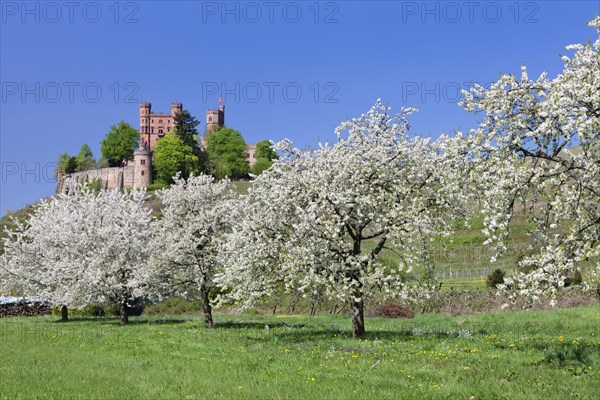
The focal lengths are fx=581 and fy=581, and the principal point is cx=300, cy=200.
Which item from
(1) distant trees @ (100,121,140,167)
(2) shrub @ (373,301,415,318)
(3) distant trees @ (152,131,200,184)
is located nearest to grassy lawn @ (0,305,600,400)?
(2) shrub @ (373,301,415,318)

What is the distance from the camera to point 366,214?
22359 mm

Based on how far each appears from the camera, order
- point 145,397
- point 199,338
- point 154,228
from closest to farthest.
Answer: point 145,397 → point 199,338 → point 154,228

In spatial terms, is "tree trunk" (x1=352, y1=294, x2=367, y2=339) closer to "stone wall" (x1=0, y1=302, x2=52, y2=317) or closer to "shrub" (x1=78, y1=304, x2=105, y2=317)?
"shrub" (x1=78, y1=304, x2=105, y2=317)

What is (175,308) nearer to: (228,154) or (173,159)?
(173,159)

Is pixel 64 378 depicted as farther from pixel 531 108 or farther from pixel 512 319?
pixel 512 319

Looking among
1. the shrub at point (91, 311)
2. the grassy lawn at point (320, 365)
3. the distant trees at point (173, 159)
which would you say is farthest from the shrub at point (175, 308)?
the distant trees at point (173, 159)

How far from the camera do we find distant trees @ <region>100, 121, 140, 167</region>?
183 metres

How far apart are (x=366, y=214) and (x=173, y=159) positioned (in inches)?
5493

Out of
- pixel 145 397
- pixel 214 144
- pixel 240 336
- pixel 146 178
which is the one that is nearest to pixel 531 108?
pixel 145 397

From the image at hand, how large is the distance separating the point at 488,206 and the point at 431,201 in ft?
25.3

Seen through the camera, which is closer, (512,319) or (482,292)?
(512,319)

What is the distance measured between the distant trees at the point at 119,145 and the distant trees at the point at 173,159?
25871 mm

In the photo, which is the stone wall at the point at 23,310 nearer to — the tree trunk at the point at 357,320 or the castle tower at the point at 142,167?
the tree trunk at the point at 357,320

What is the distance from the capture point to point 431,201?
23016 mm
